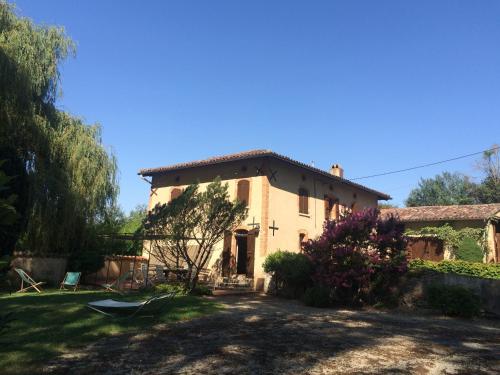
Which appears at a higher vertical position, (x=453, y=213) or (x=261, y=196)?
(x=453, y=213)

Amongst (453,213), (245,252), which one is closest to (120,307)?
(245,252)

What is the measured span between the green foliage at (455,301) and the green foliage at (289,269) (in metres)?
4.25

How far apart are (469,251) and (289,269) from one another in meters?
11.8

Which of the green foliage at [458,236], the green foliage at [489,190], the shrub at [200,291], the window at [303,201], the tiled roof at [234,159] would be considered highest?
the green foliage at [489,190]

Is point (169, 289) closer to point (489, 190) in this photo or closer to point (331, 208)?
point (331, 208)

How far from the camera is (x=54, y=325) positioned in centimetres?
735

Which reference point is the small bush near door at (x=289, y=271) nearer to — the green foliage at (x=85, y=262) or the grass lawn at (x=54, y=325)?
the grass lawn at (x=54, y=325)

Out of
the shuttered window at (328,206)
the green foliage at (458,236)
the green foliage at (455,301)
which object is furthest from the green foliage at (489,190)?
the green foliage at (455,301)

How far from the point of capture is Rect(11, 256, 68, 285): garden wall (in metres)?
14.6

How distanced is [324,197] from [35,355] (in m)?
17.4

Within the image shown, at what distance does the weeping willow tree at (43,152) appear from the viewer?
12875 millimetres

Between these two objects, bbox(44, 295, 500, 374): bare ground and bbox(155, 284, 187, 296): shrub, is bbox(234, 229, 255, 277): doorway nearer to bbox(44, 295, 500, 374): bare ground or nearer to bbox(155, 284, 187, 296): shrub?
bbox(155, 284, 187, 296): shrub

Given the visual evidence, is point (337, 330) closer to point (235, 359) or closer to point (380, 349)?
point (380, 349)

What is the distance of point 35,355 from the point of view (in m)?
5.48
